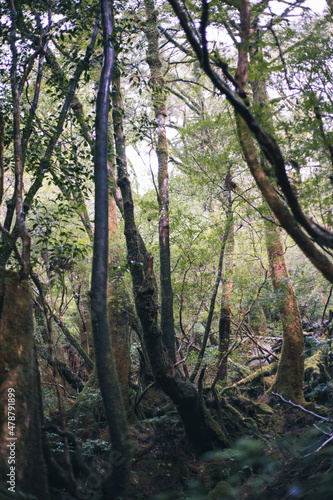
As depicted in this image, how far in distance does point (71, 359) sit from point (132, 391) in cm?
445

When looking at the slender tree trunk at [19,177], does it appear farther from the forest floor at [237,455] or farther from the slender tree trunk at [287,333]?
the slender tree trunk at [287,333]

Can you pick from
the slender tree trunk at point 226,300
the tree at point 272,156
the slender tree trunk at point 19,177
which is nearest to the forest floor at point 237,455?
the slender tree trunk at point 226,300

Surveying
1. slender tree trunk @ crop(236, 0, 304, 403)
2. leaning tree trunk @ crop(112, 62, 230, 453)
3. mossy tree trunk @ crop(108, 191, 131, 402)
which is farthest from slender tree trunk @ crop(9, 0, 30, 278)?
slender tree trunk @ crop(236, 0, 304, 403)

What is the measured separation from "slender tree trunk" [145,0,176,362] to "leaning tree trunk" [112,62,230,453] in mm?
1207

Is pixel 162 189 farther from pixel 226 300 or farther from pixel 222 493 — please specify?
pixel 222 493

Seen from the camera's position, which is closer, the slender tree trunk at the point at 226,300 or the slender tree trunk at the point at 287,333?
the slender tree trunk at the point at 287,333

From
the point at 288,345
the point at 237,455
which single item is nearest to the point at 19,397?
the point at 237,455

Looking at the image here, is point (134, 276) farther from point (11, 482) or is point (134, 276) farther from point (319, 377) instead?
point (319, 377)

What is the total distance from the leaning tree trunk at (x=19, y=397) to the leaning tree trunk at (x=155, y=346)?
1.75 meters

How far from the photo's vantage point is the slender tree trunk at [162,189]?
784 cm

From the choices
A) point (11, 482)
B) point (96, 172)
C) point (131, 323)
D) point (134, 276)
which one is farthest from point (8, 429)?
point (131, 323)

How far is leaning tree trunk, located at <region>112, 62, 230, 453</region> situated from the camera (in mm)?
5488

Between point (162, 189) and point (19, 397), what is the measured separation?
21.7 feet

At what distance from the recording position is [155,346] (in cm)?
557
